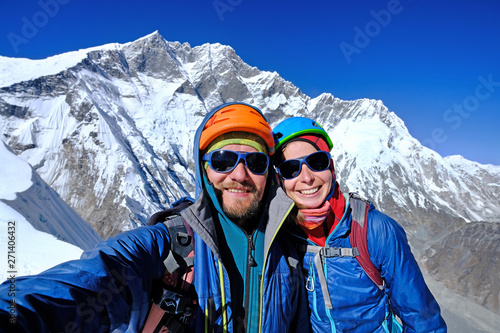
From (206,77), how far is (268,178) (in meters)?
205

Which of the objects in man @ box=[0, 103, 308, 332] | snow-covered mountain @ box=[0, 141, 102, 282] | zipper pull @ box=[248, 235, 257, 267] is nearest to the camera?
man @ box=[0, 103, 308, 332]

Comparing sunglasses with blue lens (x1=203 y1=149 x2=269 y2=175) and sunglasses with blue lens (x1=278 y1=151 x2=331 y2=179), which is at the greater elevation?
sunglasses with blue lens (x1=278 y1=151 x2=331 y2=179)

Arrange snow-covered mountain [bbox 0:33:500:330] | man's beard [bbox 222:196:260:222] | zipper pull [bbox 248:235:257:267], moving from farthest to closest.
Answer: snow-covered mountain [bbox 0:33:500:330] < man's beard [bbox 222:196:260:222] < zipper pull [bbox 248:235:257:267]

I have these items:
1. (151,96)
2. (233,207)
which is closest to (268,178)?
(233,207)

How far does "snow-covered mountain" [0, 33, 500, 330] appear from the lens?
310 feet

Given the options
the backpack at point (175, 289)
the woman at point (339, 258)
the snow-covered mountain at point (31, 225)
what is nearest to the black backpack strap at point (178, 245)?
the backpack at point (175, 289)

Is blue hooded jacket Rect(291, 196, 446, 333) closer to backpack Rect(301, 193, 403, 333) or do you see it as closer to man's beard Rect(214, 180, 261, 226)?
backpack Rect(301, 193, 403, 333)

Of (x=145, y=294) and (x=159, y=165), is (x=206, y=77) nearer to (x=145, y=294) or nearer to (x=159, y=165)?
(x=159, y=165)

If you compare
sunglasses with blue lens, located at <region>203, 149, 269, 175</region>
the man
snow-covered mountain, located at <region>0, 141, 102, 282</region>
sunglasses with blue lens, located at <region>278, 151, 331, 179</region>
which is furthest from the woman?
snow-covered mountain, located at <region>0, 141, 102, 282</region>

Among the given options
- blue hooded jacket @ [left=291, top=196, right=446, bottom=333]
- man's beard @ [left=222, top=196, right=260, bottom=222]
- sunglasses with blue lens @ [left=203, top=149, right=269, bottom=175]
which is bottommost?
blue hooded jacket @ [left=291, top=196, right=446, bottom=333]

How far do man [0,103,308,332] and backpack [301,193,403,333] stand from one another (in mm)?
301

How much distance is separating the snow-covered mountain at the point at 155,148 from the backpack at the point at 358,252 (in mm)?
65077

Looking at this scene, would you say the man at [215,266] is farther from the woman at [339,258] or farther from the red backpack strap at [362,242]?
the red backpack strap at [362,242]

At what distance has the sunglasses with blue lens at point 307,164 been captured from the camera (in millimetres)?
3430
